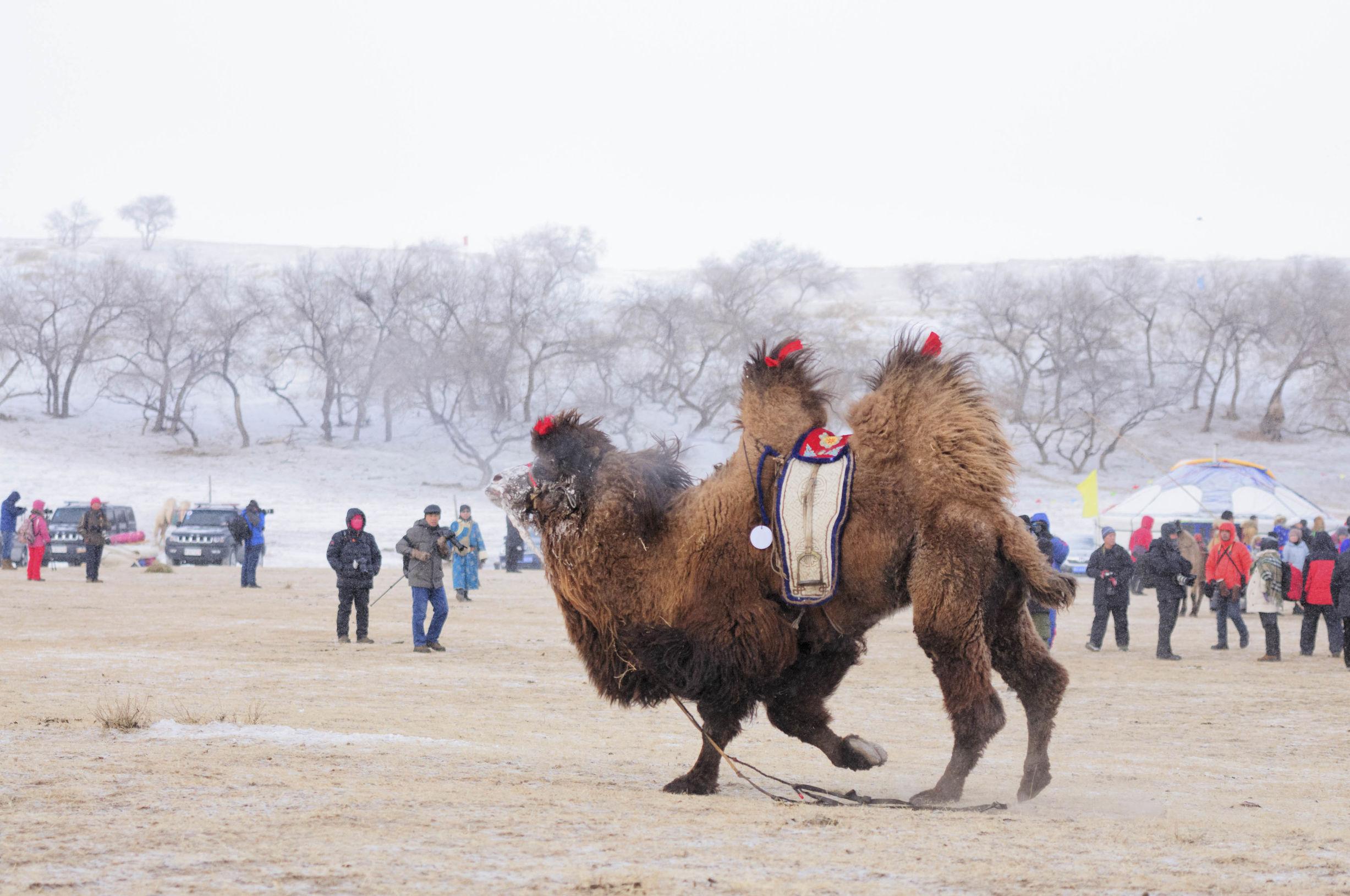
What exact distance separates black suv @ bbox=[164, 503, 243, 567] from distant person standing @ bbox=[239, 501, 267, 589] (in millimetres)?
7605

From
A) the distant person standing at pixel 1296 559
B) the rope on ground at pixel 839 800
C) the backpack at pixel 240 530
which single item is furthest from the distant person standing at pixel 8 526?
the rope on ground at pixel 839 800

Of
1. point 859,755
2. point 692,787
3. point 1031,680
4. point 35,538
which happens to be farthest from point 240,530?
point 1031,680

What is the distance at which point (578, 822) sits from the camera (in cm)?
560

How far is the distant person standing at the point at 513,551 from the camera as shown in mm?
34406

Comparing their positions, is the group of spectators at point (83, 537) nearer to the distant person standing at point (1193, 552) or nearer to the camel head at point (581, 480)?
the distant person standing at point (1193, 552)

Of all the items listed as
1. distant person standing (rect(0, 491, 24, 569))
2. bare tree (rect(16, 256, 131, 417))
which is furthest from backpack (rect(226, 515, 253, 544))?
bare tree (rect(16, 256, 131, 417))

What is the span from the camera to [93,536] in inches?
1082

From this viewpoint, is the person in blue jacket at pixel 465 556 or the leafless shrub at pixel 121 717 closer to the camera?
the leafless shrub at pixel 121 717

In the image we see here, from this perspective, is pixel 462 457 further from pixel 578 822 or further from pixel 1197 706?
pixel 578 822

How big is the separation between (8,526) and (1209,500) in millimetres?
30890

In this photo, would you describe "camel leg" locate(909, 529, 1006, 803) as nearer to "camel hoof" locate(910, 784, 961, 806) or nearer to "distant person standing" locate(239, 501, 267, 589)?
"camel hoof" locate(910, 784, 961, 806)

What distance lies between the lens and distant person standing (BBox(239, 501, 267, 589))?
26.8 metres

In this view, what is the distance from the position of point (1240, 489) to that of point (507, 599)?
22172 mm

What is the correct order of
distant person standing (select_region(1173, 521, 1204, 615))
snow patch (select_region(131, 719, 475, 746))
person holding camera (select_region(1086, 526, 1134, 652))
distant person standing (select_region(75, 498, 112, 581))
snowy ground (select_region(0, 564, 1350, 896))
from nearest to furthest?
snowy ground (select_region(0, 564, 1350, 896)) → snow patch (select_region(131, 719, 475, 746)) → person holding camera (select_region(1086, 526, 1134, 652)) → distant person standing (select_region(1173, 521, 1204, 615)) → distant person standing (select_region(75, 498, 112, 581))
